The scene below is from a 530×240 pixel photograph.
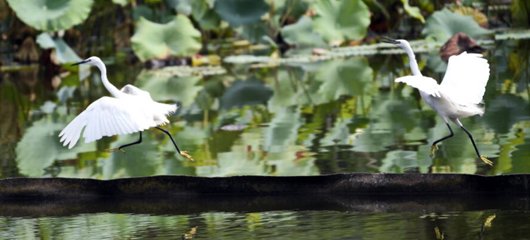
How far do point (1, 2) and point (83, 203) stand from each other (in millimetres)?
10465

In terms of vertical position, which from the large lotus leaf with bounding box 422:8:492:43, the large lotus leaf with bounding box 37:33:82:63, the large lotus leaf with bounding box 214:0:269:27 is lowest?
the large lotus leaf with bounding box 422:8:492:43

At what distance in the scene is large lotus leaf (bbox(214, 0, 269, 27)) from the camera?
17094 mm

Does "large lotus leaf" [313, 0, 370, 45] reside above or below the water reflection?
above

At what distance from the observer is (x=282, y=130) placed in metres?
9.03

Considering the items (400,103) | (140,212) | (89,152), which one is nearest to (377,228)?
(140,212)

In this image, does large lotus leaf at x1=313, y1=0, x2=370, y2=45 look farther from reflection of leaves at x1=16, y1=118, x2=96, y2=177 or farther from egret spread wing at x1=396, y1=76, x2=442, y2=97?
egret spread wing at x1=396, y1=76, x2=442, y2=97

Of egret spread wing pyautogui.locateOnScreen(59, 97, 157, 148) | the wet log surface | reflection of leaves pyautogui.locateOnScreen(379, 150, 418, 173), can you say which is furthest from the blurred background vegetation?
egret spread wing pyautogui.locateOnScreen(59, 97, 157, 148)

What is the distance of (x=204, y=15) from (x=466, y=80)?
11616 mm

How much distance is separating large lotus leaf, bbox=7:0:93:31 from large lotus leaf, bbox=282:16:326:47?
378 centimetres

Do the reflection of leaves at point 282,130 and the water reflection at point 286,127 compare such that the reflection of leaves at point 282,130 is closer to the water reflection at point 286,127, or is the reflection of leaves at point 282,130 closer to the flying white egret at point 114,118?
the water reflection at point 286,127

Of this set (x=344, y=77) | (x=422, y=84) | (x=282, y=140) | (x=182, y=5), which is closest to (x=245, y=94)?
(x=344, y=77)

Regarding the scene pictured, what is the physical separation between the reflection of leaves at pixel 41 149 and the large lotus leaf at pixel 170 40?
17.8 ft

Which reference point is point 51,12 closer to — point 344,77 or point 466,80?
point 344,77

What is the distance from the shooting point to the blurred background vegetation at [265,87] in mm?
7535
